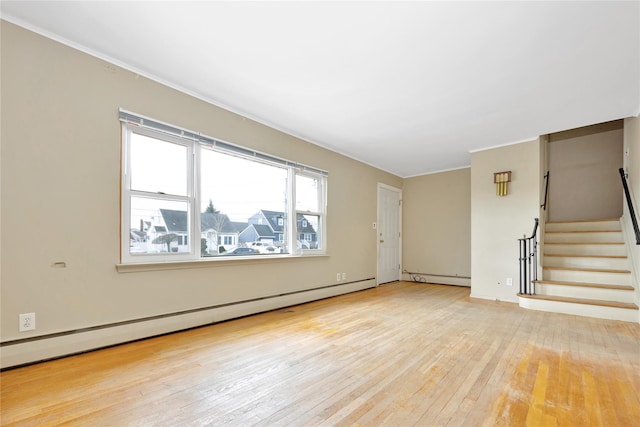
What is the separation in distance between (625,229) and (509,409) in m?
4.41

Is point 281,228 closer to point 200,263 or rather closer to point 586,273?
point 200,263

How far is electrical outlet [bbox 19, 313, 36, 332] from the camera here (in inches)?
88.1

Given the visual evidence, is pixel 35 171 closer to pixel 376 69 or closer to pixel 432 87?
pixel 376 69

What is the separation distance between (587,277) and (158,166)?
5.88 metres

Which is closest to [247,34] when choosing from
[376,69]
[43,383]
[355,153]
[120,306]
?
[376,69]

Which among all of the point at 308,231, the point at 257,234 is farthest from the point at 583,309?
the point at 257,234

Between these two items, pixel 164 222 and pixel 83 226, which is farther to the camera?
pixel 164 222

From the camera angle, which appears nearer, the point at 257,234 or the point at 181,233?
the point at 181,233

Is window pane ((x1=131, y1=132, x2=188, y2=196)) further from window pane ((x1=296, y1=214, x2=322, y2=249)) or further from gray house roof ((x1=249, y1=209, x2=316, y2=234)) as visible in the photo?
window pane ((x1=296, y1=214, x2=322, y2=249))

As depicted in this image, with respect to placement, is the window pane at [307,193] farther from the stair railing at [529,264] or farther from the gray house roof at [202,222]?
the stair railing at [529,264]

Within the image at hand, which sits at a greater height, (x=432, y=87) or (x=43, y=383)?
(x=432, y=87)

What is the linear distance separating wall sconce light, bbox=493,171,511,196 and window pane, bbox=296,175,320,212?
2.97m

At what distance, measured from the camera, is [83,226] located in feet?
8.36

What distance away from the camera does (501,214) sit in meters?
4.97
